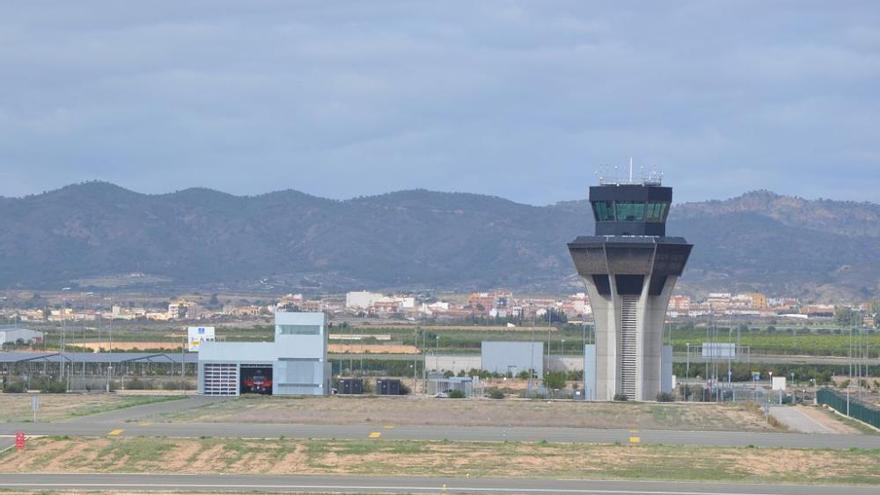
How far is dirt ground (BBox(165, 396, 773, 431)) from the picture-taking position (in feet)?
301

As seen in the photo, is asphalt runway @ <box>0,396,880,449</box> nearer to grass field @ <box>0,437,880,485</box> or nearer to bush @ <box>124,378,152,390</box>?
grass field @ <box>0,437,880,485</box>

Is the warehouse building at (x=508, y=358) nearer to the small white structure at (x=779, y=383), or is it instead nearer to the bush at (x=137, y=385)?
the small white structure at (x=779, y=383)

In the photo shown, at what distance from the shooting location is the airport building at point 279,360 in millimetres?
117938

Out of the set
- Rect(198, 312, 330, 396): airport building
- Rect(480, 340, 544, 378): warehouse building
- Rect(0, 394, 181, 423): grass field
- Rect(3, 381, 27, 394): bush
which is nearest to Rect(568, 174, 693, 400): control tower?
Rect(198, 312, 330, 396): airport building

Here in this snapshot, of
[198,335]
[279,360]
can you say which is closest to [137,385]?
[279,360]

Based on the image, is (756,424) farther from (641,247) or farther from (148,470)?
(148,470)

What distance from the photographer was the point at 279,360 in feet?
389

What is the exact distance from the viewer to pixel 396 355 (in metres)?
190

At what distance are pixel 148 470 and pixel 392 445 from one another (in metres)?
13.0

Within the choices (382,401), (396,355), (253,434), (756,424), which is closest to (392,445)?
(253,434)

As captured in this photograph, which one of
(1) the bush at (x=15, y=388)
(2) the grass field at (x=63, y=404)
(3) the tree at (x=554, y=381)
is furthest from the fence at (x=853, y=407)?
(1) the bush at (x=15, y=388)

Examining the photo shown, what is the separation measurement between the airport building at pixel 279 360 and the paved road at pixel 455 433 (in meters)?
30.2

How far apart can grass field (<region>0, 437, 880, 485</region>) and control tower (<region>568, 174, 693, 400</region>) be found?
115ft

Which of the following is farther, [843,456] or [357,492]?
[843,456]
